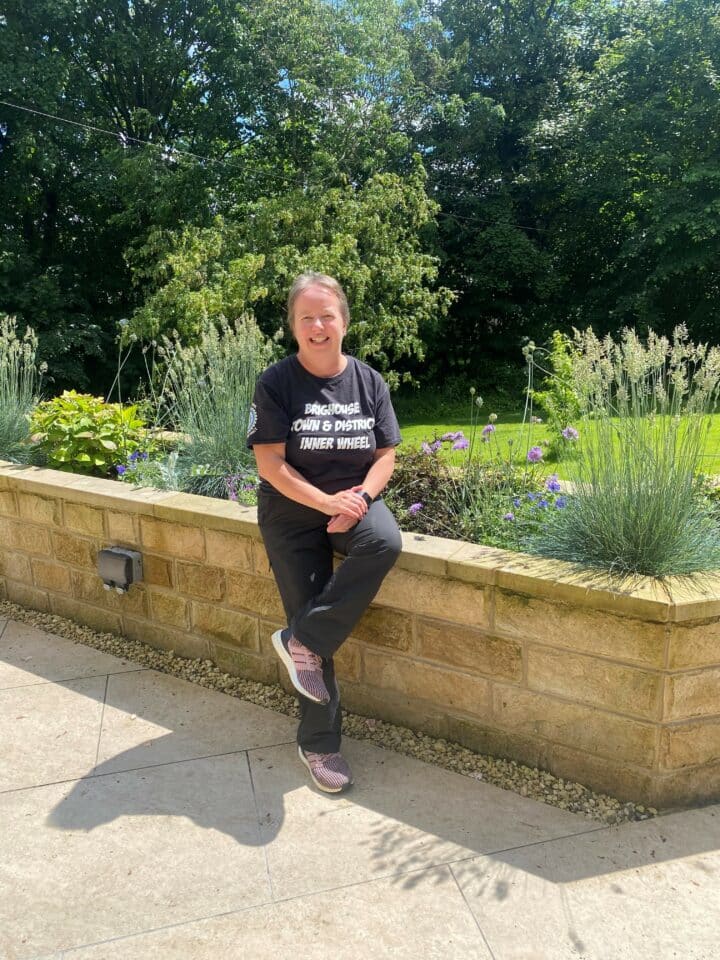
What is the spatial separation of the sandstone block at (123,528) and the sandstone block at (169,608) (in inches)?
10.7

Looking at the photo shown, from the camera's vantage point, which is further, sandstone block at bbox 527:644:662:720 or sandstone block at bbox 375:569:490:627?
sandstone block at bbox 375:569:490:627

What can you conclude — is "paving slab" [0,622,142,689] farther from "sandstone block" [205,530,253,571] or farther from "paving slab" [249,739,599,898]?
"paving slab" [249,739,599,898]

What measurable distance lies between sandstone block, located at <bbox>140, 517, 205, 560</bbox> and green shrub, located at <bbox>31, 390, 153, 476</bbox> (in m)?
0.90

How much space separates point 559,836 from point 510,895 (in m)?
0.32

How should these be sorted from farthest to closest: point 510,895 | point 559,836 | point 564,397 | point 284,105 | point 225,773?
point 284,105 → point 564,397 → point 225,773 → point 559,836 → point 510,895

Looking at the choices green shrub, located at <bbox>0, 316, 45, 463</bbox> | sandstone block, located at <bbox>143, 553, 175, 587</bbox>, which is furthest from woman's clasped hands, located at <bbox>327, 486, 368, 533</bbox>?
green shrub, located at <bbox>0, 316, 45, 463</bbox>

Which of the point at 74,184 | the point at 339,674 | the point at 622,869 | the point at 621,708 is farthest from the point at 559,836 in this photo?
the point at 74,184

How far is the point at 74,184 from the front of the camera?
15.1 m

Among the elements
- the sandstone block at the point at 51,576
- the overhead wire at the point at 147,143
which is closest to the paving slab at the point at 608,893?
the sandstone block at the point at 51,576

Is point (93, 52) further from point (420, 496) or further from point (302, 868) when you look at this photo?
point (302, 868)

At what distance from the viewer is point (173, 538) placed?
343cm

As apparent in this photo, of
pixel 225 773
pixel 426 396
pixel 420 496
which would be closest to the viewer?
pixel 225 773

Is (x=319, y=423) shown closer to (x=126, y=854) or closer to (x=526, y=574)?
(x=526, y=574)

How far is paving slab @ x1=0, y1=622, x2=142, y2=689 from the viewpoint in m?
3.42
